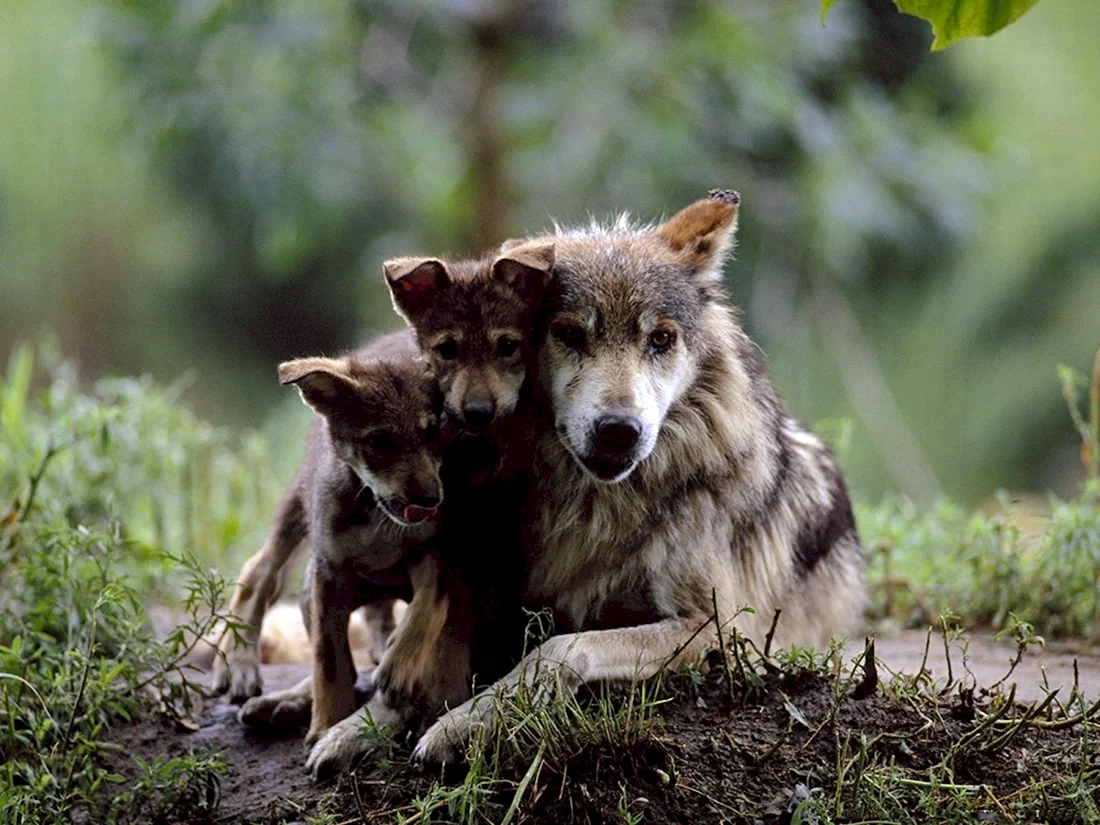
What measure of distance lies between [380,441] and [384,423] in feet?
0.18

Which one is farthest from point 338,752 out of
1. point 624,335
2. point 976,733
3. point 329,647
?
point 976,733

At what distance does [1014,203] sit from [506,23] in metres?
4.13

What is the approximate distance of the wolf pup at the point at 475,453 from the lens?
387cm

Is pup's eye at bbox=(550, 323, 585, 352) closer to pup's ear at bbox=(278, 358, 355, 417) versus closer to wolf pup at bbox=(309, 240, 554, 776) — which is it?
wolf pup at bbox=(309, 240, 554, 776)

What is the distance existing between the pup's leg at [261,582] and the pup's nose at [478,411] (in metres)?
1.09

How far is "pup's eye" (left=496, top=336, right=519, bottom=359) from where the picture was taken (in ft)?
12.8

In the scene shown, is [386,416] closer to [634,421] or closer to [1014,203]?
[634,421]

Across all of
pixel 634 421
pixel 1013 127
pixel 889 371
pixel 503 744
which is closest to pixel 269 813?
pixel 503 744

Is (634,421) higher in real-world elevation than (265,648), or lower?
higher

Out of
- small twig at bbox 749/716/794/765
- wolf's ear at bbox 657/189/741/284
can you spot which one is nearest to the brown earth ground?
small twig at bbox 749/716/794/765

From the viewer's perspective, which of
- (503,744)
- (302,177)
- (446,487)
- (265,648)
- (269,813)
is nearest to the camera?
(503,744)

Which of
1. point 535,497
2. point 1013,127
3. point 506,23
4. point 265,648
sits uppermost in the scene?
point 506,23

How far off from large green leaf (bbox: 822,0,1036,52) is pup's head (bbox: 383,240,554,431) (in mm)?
1420

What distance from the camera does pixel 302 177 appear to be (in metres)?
9.39
